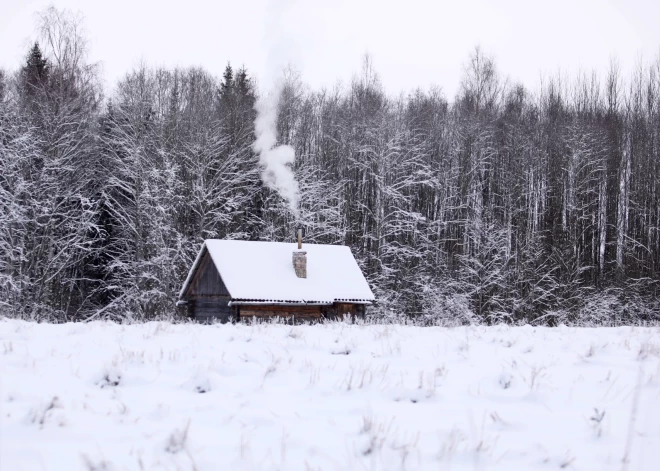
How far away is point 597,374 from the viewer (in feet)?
19.8

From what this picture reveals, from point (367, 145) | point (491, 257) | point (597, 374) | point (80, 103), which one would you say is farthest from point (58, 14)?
point (597, 374)

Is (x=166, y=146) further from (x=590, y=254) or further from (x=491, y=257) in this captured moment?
(x=590, y=254)

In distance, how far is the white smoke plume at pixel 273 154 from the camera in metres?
35.1

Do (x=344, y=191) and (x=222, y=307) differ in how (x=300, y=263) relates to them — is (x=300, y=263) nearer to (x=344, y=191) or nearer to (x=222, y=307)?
(x=222, y=307)

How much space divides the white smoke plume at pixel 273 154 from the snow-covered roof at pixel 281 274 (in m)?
6.77

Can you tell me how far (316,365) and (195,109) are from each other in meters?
33.1

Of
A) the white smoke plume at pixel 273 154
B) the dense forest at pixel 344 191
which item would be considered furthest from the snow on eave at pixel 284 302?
the white smoke plume at pixel 273 154

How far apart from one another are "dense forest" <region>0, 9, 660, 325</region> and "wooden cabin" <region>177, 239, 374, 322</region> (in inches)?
167

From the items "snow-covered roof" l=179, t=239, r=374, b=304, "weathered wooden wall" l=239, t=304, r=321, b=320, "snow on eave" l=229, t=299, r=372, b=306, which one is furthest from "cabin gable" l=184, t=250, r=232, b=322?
"snow on eave" l=229, t=299, r=372, b=306

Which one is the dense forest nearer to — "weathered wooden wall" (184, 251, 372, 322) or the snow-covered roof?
"weathered wooden wall" (184, 251, 372, 322)

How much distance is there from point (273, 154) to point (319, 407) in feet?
108

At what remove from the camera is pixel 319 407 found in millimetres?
4637

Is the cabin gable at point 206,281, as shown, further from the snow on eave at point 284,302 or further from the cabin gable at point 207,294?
the snow on eave at point 284,302

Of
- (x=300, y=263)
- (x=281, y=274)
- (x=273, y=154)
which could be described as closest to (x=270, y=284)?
(x=281, y=274)
